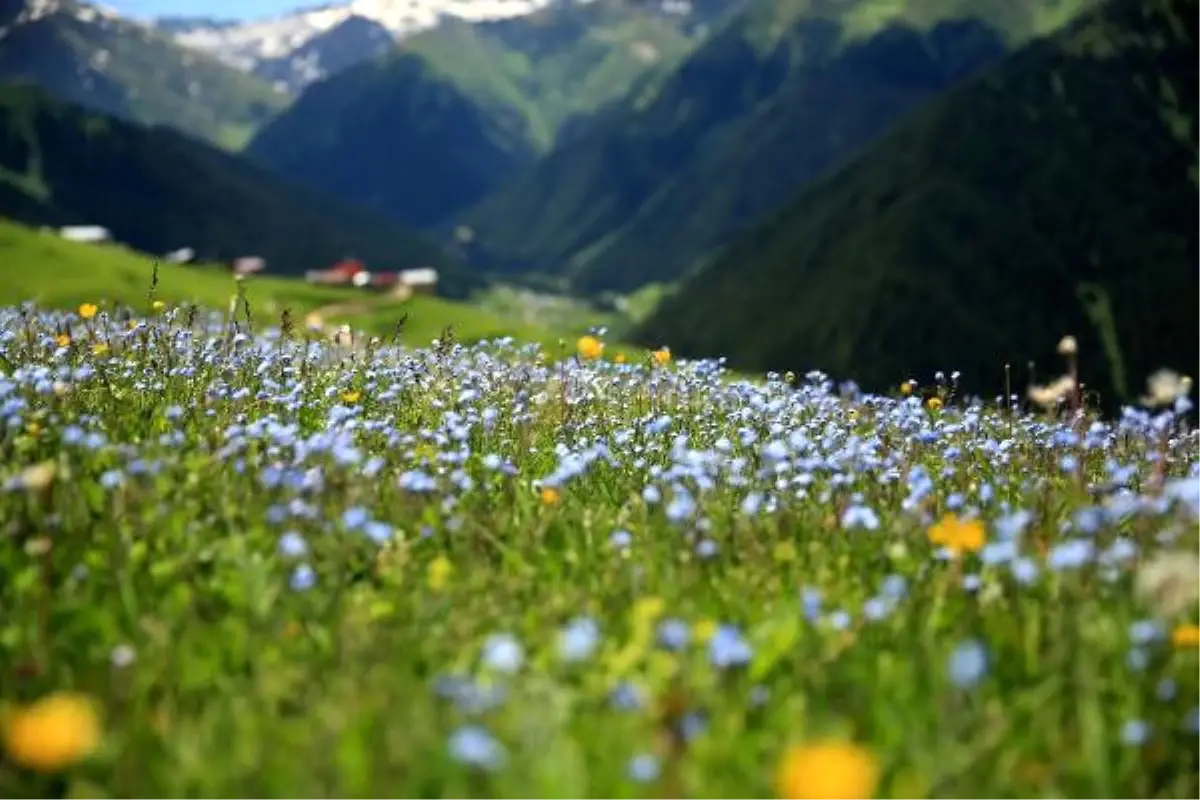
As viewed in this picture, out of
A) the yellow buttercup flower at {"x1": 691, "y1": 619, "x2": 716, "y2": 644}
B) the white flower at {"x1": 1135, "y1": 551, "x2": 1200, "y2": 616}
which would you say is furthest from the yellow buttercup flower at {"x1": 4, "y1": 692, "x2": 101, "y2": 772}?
the white flower at {"x1": 1135, "y1": 551, "x2": 1200, "y2": 616}

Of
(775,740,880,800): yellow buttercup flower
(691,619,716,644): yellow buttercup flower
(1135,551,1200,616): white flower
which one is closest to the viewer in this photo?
(775,740,880,800): yellow buttercup flower

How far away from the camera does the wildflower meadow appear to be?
3.75m

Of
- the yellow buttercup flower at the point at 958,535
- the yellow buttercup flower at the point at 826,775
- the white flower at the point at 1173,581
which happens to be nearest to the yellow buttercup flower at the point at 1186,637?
the white flower at the point at 1173,581

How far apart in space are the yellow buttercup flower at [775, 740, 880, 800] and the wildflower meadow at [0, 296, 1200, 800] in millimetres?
11

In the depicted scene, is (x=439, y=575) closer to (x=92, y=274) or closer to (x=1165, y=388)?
(x=1165, y=388)

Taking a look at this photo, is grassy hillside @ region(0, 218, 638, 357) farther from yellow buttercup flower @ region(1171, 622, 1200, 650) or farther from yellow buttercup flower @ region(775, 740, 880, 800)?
yellow buttercup flower @ region(775, 740, 880, 800)

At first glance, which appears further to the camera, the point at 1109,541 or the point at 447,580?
the point at 1109,541

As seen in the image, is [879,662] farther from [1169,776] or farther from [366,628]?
[366,628]

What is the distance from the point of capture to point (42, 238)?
16062cm

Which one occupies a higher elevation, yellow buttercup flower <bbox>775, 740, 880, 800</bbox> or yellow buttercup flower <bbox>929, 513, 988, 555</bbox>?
yellow buttercup flower <bbox>775, 740, 880, 800</bbox>

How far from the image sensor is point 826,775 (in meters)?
2.86

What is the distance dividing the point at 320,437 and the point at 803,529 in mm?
2943

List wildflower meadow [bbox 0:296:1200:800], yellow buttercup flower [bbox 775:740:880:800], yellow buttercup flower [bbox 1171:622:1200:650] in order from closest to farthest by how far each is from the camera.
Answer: yellow buttercup flower [bbox 775:740:880:800] < wildflower meadow [bbox 0:296:1200:800] < yellow buttercup flower [bbox 1171:622:1200:650]

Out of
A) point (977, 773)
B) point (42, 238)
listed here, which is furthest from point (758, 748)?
point (42, 238)
